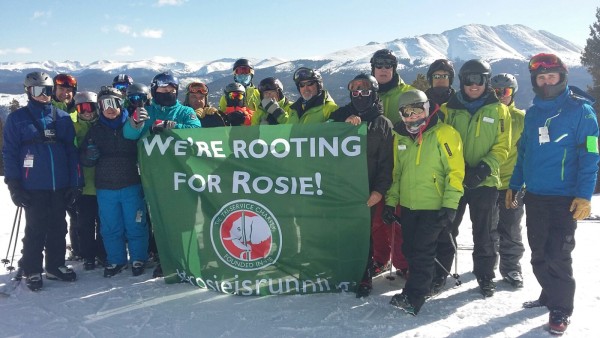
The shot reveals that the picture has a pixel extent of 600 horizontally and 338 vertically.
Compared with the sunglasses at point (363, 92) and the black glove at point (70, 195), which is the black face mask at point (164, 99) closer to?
the black glove at point (70, 195)

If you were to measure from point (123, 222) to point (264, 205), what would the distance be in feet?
7.01

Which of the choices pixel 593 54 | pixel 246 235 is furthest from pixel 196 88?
pixel 593 54

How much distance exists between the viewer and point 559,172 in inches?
163

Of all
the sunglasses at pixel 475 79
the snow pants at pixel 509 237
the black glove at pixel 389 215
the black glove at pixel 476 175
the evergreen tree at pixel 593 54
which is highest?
the evergreen tree at pixel 593 54

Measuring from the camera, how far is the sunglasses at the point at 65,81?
22.2 ft

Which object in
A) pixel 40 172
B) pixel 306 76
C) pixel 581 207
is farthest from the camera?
pixel 306 76

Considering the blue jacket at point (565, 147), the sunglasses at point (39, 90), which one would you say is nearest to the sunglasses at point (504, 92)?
the blue jacket at point (565, 147)

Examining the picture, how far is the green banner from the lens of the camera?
499 cm

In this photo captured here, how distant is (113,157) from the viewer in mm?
5617

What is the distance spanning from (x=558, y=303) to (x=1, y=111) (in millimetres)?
217518

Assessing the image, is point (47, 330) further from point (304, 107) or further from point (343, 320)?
point (304, 107)

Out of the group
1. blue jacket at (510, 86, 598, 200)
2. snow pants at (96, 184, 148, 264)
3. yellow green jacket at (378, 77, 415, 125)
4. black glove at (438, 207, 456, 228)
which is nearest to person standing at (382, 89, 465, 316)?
black glove at (438, 207, 456, 228)

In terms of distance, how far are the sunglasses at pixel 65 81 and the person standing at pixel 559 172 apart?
260 inches

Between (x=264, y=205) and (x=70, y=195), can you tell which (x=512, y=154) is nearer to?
(x=264, y=205)
